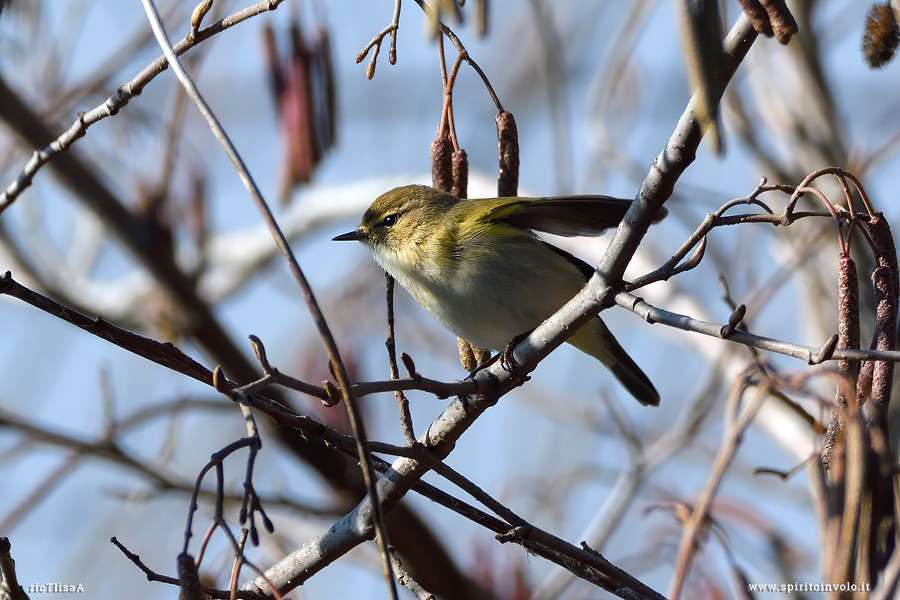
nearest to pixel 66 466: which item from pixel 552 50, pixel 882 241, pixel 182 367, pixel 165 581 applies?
pixel 165 581

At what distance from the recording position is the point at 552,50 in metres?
5.30

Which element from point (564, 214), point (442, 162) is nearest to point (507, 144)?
point (442, 162)

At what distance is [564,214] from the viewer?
2816 millimetres

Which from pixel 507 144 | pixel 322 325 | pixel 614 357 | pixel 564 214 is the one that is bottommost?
pixel 322 325

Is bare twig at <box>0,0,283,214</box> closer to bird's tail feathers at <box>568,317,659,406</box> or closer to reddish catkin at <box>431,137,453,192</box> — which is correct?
reddish catkin at <box>431,137,453,192</box>

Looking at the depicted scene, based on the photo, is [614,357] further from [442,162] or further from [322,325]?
[322,325]

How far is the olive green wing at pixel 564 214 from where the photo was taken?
2.52 m

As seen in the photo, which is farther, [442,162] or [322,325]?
[442,162]

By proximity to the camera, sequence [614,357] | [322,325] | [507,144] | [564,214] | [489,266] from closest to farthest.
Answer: [322,325], [507,144], [564,214], [489,266], [614,357]

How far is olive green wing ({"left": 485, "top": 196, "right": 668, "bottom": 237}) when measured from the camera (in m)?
2.52

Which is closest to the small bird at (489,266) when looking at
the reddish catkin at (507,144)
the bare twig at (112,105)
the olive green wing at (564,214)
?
the olive green wing at (564,214)

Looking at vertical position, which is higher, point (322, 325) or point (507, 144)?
point (507, 144)

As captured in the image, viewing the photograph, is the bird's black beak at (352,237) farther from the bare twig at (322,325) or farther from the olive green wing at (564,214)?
the bare twig at (322,325)

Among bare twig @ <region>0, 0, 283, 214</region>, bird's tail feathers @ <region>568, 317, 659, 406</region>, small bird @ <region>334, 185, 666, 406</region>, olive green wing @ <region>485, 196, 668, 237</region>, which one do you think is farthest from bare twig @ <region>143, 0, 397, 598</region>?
bird's tail feathers @ <region>568, 317, 659, 406</region>
